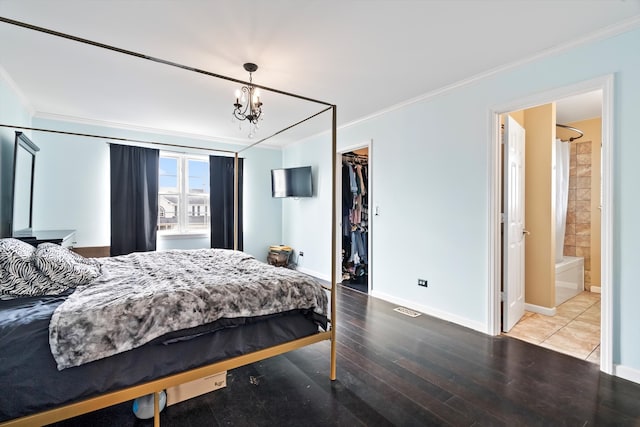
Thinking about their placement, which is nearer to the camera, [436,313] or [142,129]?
[436,313]

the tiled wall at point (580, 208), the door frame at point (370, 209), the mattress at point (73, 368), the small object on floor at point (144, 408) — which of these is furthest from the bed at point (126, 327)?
the tiled wall at point (580, 208)

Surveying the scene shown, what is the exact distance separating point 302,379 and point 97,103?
3867 mm

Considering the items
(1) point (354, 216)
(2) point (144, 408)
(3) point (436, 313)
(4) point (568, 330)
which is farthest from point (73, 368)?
(1) point (354, 216)

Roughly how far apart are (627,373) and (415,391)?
1.53 metres

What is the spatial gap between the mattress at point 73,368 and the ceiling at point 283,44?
1.88 metres

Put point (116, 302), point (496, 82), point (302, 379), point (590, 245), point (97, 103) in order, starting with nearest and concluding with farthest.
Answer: point (116, 302) → point (302, 379) → point (496, 82) → point (97, 103) → point (590, 245)

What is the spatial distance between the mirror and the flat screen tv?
10.8 feet

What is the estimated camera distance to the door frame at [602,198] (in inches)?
86.1

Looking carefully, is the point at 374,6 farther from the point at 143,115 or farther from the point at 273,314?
the point at 143,115

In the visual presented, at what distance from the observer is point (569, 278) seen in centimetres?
409

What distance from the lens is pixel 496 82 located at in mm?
2834

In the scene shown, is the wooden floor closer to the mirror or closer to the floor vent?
the floor vent

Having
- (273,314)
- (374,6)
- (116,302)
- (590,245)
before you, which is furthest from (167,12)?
(590,245)

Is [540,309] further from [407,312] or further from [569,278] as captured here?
[407,312]
